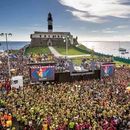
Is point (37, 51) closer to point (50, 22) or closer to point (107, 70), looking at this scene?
point (50, 22)

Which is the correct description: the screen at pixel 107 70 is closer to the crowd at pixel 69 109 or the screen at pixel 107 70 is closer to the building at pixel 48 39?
the crowd at pixel 69 109

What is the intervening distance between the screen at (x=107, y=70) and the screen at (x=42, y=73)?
7.43m

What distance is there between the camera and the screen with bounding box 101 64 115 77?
133ft

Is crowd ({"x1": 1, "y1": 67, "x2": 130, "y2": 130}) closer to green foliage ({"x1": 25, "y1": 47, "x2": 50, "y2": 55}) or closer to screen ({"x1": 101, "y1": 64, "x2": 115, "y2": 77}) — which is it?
screen ({"x1": 101, "y1": 64, "x2": 115, "y2": 77})

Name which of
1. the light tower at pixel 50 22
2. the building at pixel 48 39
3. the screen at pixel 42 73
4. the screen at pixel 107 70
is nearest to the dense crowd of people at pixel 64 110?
the screen at pixel 42 73

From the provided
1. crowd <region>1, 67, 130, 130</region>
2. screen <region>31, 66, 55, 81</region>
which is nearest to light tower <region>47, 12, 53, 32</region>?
screen <region>31, 66, 55, 81</region>

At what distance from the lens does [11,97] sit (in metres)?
28.0

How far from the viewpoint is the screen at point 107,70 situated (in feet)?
133

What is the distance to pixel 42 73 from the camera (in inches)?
1462

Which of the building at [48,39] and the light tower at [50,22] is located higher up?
the light tower at [50,22]

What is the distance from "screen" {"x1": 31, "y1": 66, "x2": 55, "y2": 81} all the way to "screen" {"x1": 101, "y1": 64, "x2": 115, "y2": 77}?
24.4 feet

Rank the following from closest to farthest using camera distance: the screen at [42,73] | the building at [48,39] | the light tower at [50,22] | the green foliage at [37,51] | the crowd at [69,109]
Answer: the crowd at [69,109]
the screen at [42,73]
the green foliage at [37,51]
the building at [48,39]
the light tower at [50,22]

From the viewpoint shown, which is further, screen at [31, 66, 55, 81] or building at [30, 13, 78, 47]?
building at [30, 13, 78, 47]

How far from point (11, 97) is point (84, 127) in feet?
34.2
